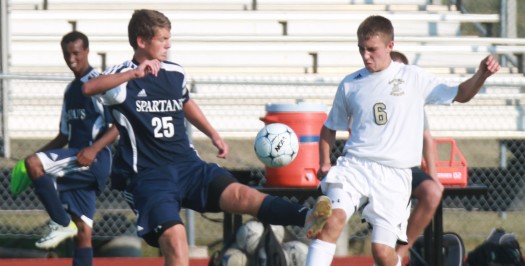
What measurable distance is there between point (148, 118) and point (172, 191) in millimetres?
396

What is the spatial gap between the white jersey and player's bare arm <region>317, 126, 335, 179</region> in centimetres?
5

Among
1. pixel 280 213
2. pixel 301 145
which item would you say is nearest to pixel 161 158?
pixel 280 213

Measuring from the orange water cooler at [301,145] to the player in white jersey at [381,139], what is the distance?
4.21ft

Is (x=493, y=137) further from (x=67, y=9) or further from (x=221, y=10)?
(x=67, y=9)

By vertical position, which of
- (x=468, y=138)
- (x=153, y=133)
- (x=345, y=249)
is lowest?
(x=345, y=249)

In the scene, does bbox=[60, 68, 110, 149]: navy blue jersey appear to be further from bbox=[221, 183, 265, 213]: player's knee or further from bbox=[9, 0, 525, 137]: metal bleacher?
bbox=[9, 0, 525, 137]: metal bleacher

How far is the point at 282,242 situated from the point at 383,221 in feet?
5.44

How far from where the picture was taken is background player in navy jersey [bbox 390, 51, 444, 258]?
6512 millimetres

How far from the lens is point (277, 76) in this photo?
1100 cm

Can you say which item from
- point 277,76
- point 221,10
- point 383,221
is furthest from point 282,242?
point 221,10

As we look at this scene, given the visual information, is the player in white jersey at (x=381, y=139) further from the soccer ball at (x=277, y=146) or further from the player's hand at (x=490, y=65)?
the soccer ball at (x=277, y=146)

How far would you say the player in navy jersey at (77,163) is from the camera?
712cm

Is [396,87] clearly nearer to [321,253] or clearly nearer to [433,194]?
[321,253]

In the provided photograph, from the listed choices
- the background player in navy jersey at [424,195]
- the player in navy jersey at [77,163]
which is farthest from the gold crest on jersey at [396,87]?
the player in navy jersey at [77,163]
